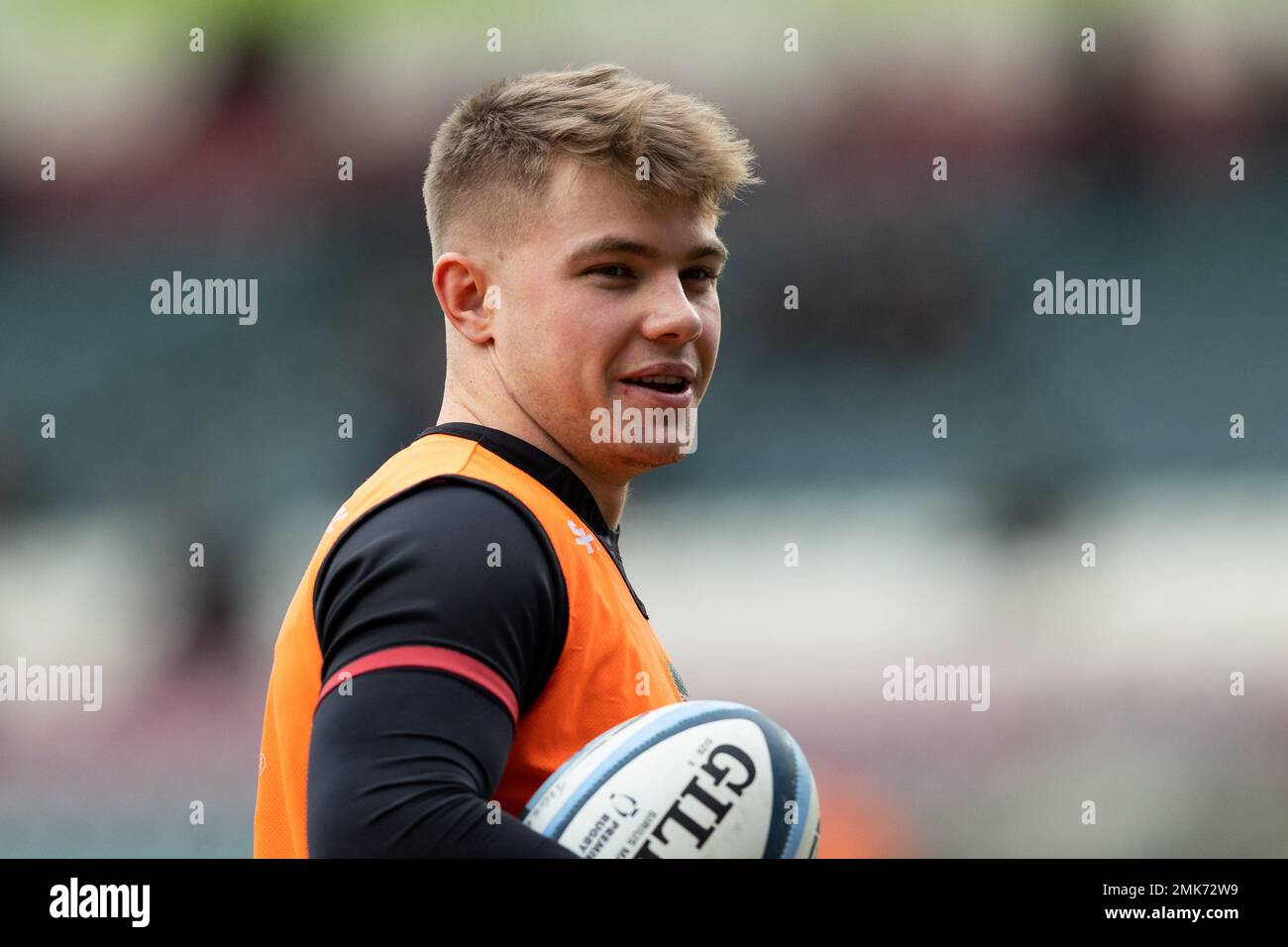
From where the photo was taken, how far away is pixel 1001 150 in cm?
807

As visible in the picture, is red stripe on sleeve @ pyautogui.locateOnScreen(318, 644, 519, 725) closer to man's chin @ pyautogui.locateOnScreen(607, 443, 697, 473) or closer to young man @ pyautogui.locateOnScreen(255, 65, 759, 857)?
young man @ pyautogui.locateOnScreen(255, 65, 759, 857)

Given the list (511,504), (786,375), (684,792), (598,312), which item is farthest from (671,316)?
(786,375)

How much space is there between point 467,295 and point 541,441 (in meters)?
0.26

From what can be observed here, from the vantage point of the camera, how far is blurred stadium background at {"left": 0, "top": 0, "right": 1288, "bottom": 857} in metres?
7.19

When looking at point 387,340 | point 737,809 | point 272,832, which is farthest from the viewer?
point 387,340

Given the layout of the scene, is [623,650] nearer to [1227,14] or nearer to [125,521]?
[125,521]

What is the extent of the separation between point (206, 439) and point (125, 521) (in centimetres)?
64

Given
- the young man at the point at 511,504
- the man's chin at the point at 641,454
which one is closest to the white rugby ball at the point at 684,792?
the young man at the point at 511,504

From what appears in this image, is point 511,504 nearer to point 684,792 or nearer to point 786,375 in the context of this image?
point 684,792

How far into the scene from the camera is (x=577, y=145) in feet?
6.46

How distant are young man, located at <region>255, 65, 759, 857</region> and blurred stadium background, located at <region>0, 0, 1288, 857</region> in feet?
16.6

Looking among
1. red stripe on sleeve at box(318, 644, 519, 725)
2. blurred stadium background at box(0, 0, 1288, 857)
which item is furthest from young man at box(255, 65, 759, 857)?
blurred stadium background at box(0, 0, 1288, 857)

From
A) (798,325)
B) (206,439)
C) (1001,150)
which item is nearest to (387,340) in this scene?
(206,439)

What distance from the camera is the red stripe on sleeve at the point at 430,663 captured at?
1.47m
